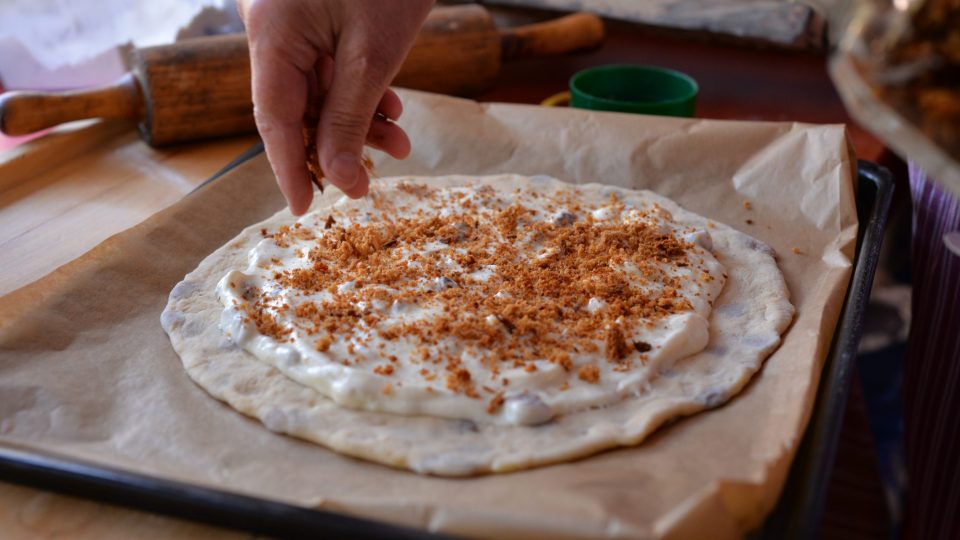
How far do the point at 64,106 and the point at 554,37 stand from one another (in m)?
1.30

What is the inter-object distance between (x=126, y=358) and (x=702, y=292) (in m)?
0.93

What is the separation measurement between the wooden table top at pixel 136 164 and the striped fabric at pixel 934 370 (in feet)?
1.37

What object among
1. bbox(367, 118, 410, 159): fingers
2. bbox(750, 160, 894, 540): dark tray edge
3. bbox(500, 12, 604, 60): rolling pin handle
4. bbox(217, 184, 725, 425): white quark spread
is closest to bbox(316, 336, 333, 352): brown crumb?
bbox(217, 184, 725, 425): white quark spread

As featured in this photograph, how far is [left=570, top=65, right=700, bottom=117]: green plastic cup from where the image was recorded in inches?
76.2

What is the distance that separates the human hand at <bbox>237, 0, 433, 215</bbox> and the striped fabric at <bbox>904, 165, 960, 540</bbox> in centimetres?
101

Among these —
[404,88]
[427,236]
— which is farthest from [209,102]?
[427,236]

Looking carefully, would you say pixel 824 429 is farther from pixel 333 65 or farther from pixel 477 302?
pixel 333 65

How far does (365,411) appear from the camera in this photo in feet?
3.78

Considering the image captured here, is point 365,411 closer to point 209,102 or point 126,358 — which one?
point 126,358

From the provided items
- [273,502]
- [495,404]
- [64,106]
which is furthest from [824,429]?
[64,106]

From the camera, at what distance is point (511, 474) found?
1.04m

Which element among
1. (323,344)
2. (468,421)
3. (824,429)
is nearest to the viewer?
(824,429)

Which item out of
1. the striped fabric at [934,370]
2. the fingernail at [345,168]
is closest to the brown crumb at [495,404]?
the fingernail at [345,168]

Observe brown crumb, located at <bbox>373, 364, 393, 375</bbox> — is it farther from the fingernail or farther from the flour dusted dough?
the fingernail
